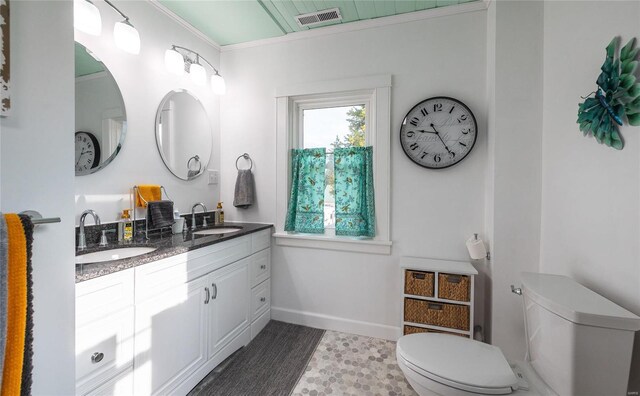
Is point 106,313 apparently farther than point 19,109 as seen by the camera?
Yes

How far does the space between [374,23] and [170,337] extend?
261 cm

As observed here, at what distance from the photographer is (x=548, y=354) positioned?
1108 mm

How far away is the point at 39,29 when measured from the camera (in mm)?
666

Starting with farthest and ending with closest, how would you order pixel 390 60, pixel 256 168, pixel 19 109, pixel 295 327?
pixel 256 168
pixel 295 327
pixel 390 60
pixel 19 109

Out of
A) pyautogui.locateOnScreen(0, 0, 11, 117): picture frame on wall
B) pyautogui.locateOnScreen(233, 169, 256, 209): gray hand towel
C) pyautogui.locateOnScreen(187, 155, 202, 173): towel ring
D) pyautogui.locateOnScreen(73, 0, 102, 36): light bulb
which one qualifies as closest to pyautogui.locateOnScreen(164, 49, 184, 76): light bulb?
pyautogui.locateOnScreen(73, 0, 102, 36): light bulb

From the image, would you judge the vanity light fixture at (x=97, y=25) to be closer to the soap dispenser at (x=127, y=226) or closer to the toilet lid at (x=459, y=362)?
the soap dispenser at (x=127, y=226)

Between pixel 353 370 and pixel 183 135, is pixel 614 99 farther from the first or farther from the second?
pixel 183 135

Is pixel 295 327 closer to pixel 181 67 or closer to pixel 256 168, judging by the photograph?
pixel 256 168

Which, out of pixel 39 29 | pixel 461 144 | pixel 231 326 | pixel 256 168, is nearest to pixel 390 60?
pixel 461 144

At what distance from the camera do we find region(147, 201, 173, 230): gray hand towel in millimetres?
1815

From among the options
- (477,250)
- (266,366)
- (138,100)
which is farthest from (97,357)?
(477,250)

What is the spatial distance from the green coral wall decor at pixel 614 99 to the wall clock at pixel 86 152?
260 cm

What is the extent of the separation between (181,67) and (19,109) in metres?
1.63

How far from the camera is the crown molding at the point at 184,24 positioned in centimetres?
198
